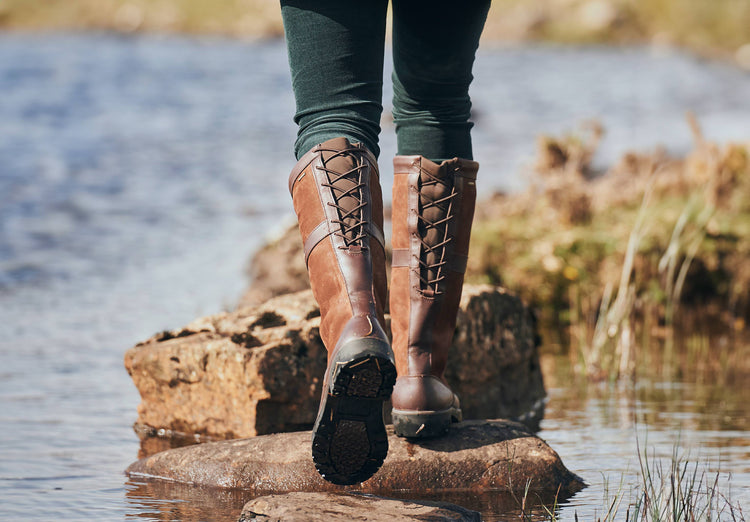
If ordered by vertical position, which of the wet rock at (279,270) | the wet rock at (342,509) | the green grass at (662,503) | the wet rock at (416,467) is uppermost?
the wet rock at (279,270)

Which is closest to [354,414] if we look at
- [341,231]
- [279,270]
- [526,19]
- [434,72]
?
[341,231]

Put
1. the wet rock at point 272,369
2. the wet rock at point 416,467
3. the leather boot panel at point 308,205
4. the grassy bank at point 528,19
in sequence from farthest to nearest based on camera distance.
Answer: the grassy bank at point 528,19, the wet rock at point 272,369, the wet rock at point 416,467, the leather boot panel at point 308,205

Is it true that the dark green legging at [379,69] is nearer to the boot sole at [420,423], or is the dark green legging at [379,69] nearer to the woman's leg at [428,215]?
the woman's leg at [428,215]

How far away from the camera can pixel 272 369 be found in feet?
11.4

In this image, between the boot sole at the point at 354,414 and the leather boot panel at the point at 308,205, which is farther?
the leather boot panel at the point at 308,205

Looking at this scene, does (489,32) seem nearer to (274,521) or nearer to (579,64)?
(579,64)

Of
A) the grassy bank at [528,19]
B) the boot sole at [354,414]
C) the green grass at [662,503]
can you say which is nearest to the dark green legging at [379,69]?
the boot sole at [354,414]

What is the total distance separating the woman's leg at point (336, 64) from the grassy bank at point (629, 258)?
2.35 meters

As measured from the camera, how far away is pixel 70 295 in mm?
6535

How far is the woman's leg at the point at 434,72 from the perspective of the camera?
8.49ft

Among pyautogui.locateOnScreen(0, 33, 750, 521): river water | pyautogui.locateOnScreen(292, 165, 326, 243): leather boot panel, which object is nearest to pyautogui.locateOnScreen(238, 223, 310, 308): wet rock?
pyautogui.locateOnScreen(0, 33, 750, 521): river water

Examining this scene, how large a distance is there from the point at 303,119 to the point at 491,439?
44.6 inches

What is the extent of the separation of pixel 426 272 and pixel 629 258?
200cm

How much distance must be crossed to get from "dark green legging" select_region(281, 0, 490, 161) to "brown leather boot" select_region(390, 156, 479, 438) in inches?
3.5
